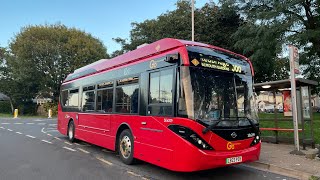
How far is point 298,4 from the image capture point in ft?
72.5

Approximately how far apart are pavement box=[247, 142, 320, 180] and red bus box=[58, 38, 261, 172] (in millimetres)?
954

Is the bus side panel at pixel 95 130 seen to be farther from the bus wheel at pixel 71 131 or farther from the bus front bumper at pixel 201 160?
the bus front bumper at pixel 201 160

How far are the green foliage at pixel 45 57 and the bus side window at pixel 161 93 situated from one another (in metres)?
36.2

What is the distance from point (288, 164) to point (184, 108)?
369 cm

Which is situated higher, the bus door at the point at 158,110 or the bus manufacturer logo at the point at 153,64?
the bus manufacturer logo at the point at 153,64

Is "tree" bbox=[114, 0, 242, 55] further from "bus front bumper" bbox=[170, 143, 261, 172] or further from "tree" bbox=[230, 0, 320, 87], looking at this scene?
"bus front bumper" bbox=[170, 143, 261, 172]

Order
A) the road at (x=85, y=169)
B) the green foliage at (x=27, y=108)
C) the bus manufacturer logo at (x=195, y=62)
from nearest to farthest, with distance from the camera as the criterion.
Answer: the bus manufacturer logo at (x=195, y=62) < the road at (x=85, y=169) < the green foliage at (x=27, y=108)

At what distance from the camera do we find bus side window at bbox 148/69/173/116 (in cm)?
701

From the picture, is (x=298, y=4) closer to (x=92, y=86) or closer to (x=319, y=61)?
(x=319, y=61)

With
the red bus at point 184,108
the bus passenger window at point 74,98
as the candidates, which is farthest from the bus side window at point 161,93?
the bus passenger window at point 74,98

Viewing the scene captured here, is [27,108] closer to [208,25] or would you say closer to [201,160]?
[208,25]

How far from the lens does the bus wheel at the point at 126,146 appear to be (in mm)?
8391

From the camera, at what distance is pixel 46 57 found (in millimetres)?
42281

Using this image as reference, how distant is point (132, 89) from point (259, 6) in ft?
60.3
